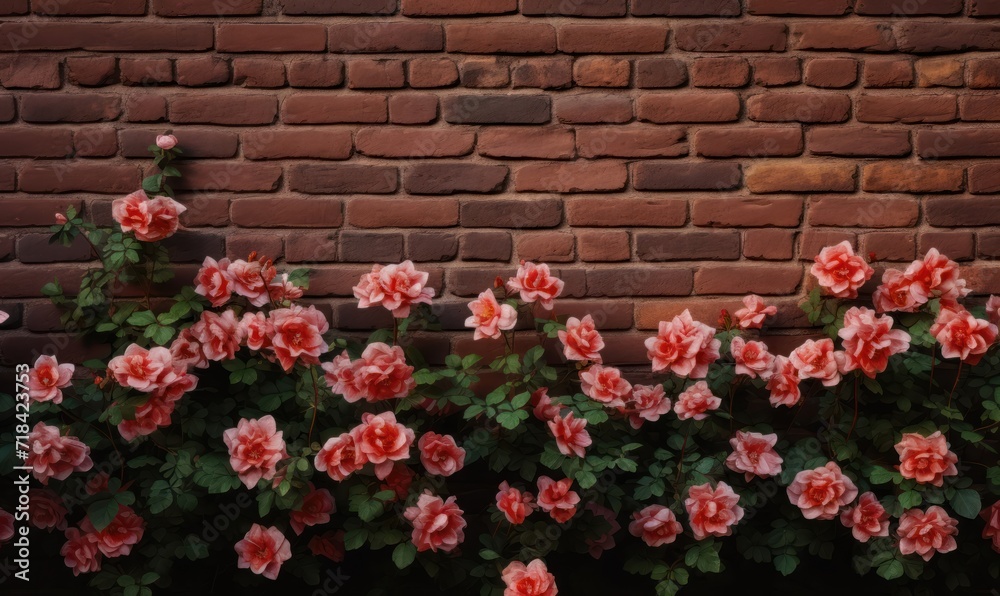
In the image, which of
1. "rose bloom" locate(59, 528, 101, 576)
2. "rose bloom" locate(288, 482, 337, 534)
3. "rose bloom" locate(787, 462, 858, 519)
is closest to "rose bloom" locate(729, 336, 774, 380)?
"rose bloom" locate(787, 462, 858, 519)

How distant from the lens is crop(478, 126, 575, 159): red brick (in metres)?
1.93

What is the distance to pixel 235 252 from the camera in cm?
194

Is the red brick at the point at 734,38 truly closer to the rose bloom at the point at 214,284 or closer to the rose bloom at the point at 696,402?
the rose bloom at the point at 696,402

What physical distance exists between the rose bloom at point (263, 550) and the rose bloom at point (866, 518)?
4.58 ft

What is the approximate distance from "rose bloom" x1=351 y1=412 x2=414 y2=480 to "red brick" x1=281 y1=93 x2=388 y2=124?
33.1 inches

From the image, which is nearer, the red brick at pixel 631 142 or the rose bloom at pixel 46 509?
the rose bloom at pixel 46 509

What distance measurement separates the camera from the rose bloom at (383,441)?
1.61m

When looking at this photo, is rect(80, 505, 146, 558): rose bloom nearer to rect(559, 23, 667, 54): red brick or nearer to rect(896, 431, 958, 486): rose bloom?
rect(559, 23, 667, 54): red brick

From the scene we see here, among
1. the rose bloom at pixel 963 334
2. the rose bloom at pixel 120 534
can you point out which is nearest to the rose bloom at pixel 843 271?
the rose bloom at pixel 963 334

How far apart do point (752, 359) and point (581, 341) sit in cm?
45

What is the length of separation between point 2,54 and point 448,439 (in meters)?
1.62

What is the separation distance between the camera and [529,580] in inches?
63.0

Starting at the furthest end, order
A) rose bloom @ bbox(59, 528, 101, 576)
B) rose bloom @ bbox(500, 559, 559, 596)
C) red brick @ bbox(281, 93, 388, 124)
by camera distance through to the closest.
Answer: red brick @ bbox(281, 93, 388, 124), rose bloom @ bbox(59, 528, 101, 576), rose bloom @ bbox(500, 559, 559, 596)

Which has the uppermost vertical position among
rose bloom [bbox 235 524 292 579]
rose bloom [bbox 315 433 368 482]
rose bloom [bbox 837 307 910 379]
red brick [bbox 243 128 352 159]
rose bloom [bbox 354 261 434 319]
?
red brick [bbox 243 128 352 159]
